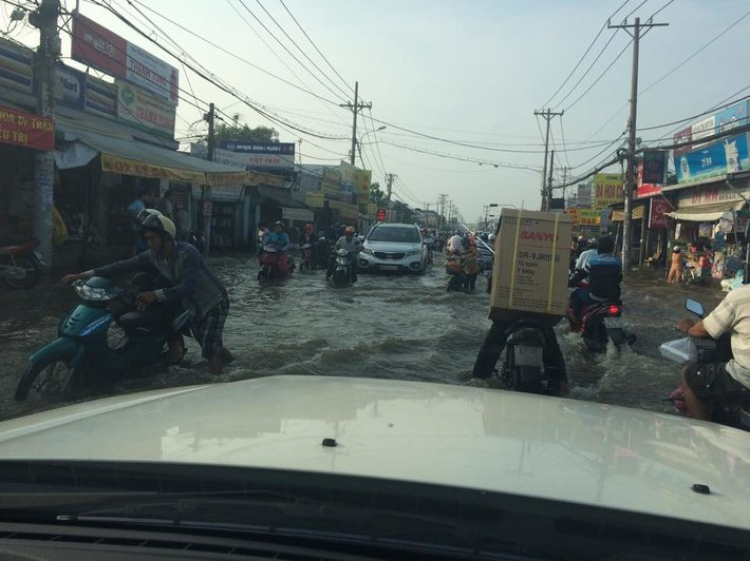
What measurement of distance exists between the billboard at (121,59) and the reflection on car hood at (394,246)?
8721 mm

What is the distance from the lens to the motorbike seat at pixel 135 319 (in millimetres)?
5320

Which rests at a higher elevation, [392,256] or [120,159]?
[120,159]

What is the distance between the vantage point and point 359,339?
8422 mm

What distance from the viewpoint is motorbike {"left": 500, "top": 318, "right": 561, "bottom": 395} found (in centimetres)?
505

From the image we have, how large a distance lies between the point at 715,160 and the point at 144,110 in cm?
1886

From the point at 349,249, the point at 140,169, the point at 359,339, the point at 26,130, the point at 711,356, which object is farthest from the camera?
the point at 349,249

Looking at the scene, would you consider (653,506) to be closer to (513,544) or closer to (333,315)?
(513,544)

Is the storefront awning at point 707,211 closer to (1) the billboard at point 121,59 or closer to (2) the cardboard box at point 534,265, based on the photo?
(2) the cardboard box at point 534,265

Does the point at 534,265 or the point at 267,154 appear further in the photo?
the point at 267,154

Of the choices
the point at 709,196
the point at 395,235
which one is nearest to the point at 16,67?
the point at 395,235

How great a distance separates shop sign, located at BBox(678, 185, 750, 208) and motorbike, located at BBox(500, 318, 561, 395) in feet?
54.3

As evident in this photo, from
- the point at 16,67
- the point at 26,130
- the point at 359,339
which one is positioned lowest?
the point at 359,339

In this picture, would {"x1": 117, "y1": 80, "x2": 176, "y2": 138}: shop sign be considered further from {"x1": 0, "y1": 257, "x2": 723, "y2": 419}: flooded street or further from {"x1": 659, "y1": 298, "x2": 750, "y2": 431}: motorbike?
{"x1": 659, "y1": 298, "x2": 750, "y2": 431}: motorbike

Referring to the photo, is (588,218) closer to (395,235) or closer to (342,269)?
(395,235)
